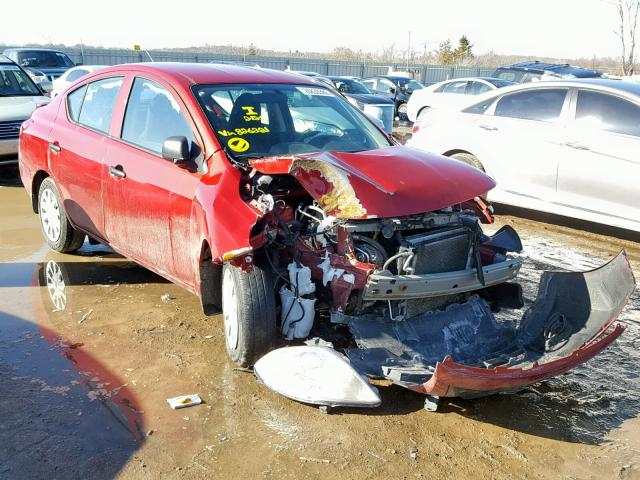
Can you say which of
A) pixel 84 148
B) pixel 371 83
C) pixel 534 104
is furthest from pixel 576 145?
pixel 371 83

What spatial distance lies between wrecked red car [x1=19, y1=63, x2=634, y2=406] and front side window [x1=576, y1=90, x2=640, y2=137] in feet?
10.4

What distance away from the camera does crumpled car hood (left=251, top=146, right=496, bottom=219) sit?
353 cm

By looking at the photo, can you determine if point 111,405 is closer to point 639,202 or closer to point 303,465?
point 303,465

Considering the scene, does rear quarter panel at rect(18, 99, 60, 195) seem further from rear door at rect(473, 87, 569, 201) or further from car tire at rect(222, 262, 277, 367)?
rear door at rect(473, 87, 569, 201)

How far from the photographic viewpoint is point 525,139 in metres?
7.52

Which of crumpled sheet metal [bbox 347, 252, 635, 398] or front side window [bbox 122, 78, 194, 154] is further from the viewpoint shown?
front side window [bbox 122, 78, 194, 154]

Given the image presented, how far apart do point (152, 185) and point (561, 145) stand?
475 cm

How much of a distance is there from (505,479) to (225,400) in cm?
157

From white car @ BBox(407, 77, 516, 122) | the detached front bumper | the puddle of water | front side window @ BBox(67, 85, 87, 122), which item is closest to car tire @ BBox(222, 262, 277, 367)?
the detached front bumper

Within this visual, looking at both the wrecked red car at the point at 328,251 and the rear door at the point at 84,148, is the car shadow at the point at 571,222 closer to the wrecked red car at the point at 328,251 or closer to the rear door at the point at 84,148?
the wrecked red car at the point at 328,251

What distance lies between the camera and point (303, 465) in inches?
124

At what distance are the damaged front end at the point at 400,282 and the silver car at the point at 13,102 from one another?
7.16m

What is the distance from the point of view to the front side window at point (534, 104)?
24.4ft

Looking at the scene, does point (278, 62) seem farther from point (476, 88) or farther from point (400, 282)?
point (400, 282)
